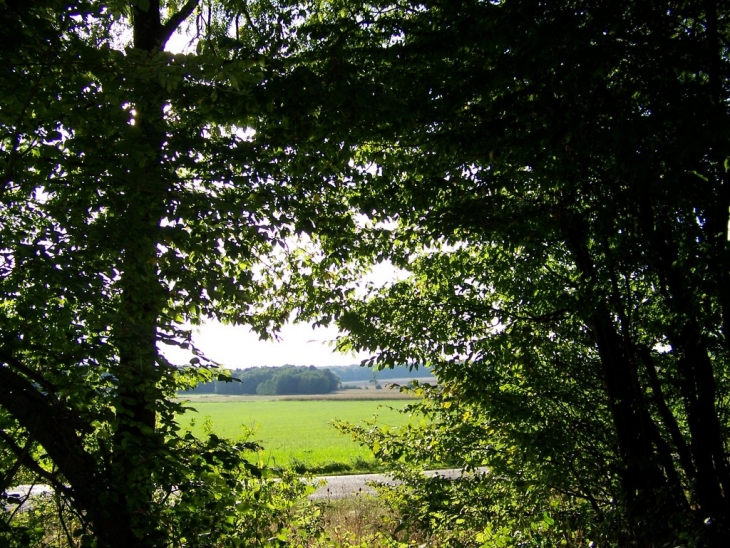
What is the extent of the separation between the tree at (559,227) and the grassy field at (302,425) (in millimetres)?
1307

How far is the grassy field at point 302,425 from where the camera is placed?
1612cm

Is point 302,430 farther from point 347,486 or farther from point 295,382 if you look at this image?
point 295,382

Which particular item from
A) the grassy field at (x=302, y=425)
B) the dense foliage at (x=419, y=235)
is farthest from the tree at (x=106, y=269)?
the grassy field at (x=302, y=425)

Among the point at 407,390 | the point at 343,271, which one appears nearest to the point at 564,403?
the point at 407,390

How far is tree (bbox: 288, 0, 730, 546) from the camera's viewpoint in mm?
3227

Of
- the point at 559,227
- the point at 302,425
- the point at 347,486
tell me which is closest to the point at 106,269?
the point at 559,227

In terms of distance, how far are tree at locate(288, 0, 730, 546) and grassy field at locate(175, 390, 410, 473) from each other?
4.29ft

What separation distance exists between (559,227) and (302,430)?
36204 mm

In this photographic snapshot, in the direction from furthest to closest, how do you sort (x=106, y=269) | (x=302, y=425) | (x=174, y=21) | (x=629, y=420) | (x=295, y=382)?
(x=295, y=382), (x=302, y=425), (x=174, y=21), (x=629, y=420), (x=106, y=269)

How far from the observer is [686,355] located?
4383 millimetres

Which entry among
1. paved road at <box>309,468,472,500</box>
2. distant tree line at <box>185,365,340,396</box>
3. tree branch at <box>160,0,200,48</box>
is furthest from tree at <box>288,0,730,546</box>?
distant tree line at <box>185,365,340,396</box>

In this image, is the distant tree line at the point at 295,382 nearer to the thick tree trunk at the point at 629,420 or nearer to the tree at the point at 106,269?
the thick tree trunk at the point at 629,420

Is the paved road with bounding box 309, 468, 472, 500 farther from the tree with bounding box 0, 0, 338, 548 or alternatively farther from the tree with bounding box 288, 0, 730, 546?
the tree with bounding box 0, 0, 338, 548

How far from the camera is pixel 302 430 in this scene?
127 feet
